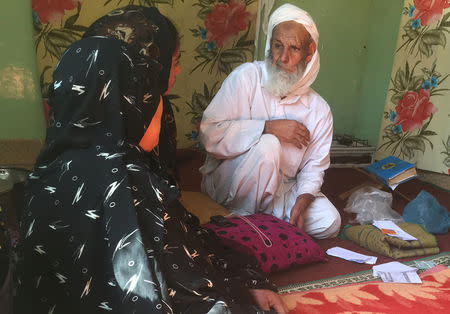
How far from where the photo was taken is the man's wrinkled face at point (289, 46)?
235 centimetres

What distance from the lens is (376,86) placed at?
375cm

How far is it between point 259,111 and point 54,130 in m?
1.48

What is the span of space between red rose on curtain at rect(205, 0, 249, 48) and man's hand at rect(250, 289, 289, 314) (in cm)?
Result: 234

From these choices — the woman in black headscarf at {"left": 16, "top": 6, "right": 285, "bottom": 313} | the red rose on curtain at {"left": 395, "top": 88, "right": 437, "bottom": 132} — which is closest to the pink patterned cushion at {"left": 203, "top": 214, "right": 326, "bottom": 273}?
the woman in black headscarf at {"left": 16, "top": 6, "right": 285, "bottom": 313}

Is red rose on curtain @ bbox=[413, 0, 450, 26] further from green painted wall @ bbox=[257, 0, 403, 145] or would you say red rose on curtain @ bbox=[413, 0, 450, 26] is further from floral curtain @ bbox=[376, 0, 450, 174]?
green painted wall @ bbox=[257, 0, 403, 145]

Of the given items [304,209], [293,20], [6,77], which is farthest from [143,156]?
[6,77]

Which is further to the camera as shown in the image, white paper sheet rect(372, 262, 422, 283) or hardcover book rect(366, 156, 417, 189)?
hardcover book rect(366, 156, 417, 189)

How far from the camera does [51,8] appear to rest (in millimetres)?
2727

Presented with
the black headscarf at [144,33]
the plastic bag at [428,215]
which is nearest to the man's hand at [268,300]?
the black headscarf at [144,33]

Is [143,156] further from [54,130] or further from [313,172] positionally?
[313,172]

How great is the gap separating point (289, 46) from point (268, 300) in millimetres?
1498

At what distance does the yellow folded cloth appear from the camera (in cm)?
219

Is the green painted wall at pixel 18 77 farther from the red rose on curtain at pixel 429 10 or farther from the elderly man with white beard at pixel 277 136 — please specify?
the red rose on curtain at pixel 429 10

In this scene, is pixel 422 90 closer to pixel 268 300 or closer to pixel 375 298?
pixel 375 298
